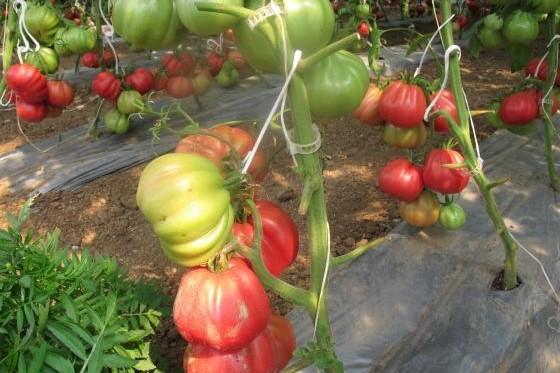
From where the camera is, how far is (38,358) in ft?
2.51

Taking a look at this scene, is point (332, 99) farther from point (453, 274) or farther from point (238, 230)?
point (453, 274)

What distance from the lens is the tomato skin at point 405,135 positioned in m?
1.58

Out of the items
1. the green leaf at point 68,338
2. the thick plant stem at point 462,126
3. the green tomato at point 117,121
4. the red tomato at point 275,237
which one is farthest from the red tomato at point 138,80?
the red tomato at point 275,237

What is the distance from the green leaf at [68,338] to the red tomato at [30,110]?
2.04 m

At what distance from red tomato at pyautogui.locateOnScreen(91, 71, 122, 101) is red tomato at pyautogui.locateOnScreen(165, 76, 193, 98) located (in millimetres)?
311

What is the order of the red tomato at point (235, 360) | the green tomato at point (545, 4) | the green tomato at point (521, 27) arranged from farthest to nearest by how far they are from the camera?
1. the green tomato at point (521, 27)
2. the green tomato at point (545, 4)
3. the red tomato at point (235, 360)

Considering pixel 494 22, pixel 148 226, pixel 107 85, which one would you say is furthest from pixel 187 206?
pixel 107 85

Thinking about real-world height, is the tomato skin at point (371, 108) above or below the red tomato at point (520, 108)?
above

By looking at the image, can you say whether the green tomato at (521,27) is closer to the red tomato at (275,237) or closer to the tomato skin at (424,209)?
the tomato skin at (424,209)

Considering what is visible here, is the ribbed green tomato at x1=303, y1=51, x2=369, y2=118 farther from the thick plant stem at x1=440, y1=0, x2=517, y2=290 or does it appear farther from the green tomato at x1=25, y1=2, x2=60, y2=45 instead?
the green tomato at x1=25, y1=2, x2=60, y2=45

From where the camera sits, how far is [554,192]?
2232 millimetres

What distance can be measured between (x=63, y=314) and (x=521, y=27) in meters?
1.77

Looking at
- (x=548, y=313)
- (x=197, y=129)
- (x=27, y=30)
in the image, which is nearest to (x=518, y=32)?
(x=548, y=313)

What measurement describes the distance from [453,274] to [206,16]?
1.51 metres
